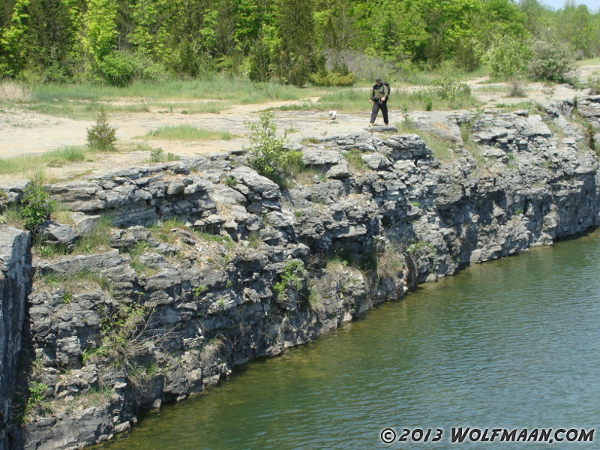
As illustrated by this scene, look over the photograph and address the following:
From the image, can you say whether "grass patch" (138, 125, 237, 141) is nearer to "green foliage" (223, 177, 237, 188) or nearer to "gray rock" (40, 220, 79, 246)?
"green foliage" (223, 177, 237, 188)

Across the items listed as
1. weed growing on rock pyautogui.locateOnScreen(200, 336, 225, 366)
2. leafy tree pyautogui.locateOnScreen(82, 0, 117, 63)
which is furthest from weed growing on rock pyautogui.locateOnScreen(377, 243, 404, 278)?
leafy tree pyautogui.locateOnScreen(82, 0, 117, 63)

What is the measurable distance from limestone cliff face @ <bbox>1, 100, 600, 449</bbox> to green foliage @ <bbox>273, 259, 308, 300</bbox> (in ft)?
0.13

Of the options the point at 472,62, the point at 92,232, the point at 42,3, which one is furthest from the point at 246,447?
the point at 472,62

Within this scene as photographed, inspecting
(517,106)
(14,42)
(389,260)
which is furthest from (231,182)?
(14,42)

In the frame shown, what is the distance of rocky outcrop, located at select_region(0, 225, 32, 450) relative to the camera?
12.3 meters

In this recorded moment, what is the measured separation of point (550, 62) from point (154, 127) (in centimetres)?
2607

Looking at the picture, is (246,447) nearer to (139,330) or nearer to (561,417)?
(139,330)

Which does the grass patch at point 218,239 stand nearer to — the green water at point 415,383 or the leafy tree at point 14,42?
the green water at point 415,383

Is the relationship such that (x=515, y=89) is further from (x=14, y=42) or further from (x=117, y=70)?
(x=14, y=42)

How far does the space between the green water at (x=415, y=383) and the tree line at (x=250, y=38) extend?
26.2m

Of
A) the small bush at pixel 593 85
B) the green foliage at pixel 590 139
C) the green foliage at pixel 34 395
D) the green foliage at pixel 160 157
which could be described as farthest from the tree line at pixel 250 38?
the green foliage at pixel 34 395

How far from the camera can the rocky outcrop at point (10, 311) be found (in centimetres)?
1234

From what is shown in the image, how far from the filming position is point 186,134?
23.6 meters

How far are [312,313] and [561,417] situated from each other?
7662 millimetres
